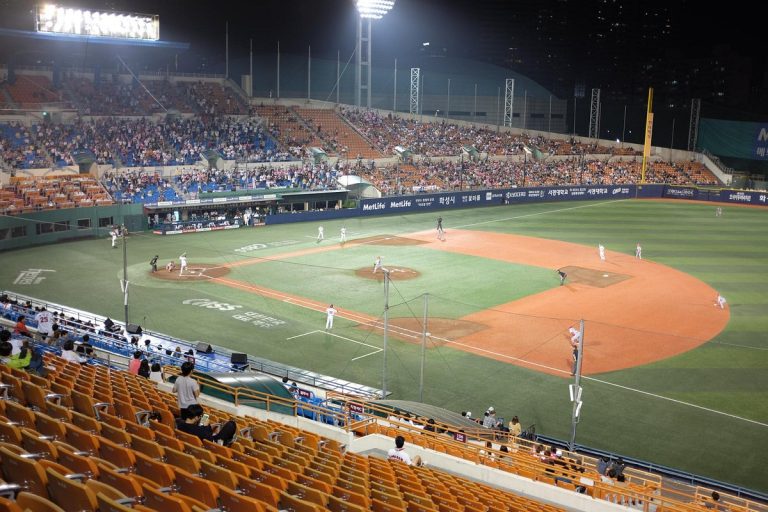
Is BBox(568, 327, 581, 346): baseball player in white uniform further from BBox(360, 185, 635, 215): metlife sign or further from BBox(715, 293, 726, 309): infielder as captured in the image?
BBox(360, 185, 635, 215): metlife sign

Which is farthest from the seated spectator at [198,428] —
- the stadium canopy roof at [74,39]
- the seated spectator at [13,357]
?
the stadium canopy roof at [74,39]

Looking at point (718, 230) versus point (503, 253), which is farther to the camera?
point (718, 230)

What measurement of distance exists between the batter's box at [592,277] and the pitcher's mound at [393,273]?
29.7 feet

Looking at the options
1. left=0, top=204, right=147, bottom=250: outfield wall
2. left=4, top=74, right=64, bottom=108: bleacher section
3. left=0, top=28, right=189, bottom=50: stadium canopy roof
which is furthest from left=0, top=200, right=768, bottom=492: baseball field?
left=4, top=74, right=64, bottom=108: bleacher section

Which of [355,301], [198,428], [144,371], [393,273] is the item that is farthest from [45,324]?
[393,273]

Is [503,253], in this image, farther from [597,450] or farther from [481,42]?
[481,42]

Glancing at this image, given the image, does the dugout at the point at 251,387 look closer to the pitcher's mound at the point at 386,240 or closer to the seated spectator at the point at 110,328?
the seated spectator at the point at 110,328

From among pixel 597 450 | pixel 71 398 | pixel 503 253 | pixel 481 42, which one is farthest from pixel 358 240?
pixel 481 42

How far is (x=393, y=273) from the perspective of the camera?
134ft

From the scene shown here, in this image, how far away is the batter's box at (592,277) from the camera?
3993 cm

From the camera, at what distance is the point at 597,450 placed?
19859mm

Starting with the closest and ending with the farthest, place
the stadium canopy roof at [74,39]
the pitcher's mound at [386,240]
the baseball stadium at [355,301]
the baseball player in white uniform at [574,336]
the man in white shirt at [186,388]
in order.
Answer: the baseball stadium at [355,301] → the man in white shirt at [186,388] → the baseball player in white uniform at [574,336] → the pitcher's mound at [386,240] → the stadium canopy roof at [74,39]

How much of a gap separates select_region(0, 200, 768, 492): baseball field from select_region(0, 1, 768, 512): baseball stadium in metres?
0.19

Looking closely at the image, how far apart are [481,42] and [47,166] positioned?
78787mm
